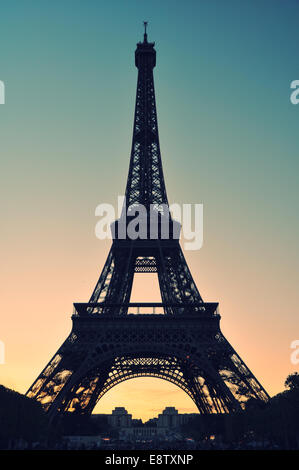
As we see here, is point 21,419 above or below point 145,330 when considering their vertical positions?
below

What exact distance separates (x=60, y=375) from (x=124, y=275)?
1642 centimetres

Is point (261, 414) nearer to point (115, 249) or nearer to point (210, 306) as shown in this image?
point (210, 306)

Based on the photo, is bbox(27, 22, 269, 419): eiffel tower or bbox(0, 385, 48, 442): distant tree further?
bbox(27, 22, 269, 419): eiffel tower

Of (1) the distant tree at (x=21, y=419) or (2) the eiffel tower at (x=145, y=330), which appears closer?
(1) the distant tree at (x=21, y=419)

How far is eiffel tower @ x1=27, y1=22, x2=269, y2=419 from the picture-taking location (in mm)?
58219

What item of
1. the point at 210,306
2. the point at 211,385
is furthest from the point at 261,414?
the point at 210,306

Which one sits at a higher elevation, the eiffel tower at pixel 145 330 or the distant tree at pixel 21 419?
the eiffel tower at pixel 145 330

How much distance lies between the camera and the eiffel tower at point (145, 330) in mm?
58219

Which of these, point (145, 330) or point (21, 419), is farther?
point (145, 330)

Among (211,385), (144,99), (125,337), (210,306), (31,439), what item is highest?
(144,99)

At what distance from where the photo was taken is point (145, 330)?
61.8 m

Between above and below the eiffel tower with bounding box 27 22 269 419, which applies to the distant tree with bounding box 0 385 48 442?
below

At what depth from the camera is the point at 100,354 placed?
59.5m
